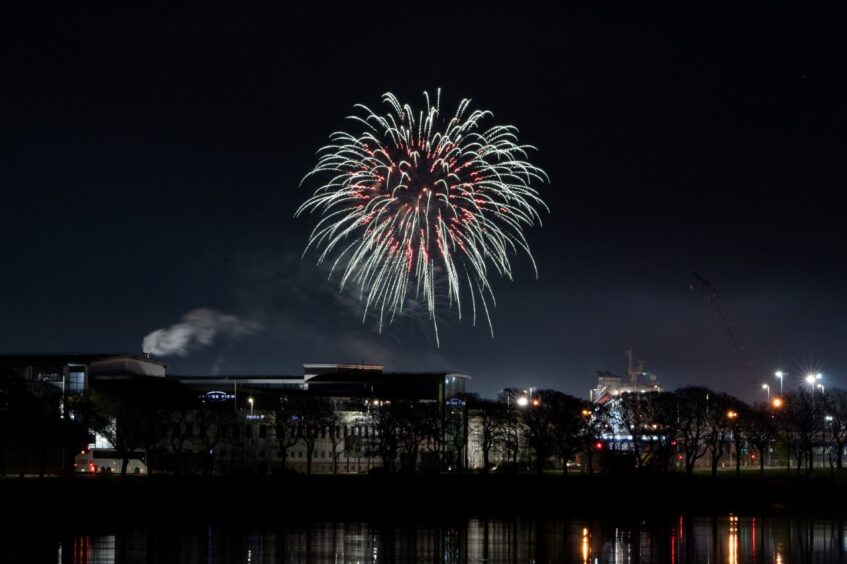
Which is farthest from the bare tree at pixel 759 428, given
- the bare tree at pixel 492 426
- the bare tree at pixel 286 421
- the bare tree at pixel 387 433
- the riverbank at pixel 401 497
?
the bare tree at pixel 286 421

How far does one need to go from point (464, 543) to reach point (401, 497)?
28.3m

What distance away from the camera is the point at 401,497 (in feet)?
317

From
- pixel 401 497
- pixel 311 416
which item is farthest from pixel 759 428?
pixel 401 497

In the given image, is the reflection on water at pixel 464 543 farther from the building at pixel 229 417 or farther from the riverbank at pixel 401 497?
the building at pixel 229 417

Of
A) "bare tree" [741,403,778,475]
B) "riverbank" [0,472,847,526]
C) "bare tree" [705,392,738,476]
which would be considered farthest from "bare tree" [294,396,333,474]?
"bare tree" [741,403,778,475]

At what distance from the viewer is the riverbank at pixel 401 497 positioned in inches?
3342

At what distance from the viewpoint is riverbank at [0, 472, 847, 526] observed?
84875mm

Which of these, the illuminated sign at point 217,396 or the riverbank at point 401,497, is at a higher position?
the illuminated sign at point 217,396

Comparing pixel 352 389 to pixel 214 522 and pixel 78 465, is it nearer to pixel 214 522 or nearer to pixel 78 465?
pixel 78 465

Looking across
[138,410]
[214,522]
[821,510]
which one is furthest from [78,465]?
[821,510]

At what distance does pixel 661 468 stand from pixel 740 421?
14.8 m

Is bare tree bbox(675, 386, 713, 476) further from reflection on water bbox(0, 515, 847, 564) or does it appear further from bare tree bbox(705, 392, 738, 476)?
reflection on water bbox(0, 515, 847, 564)

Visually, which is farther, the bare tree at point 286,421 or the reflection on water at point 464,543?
the bare tree at point 286,421

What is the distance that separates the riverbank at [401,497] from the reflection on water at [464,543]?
9.39 metres
